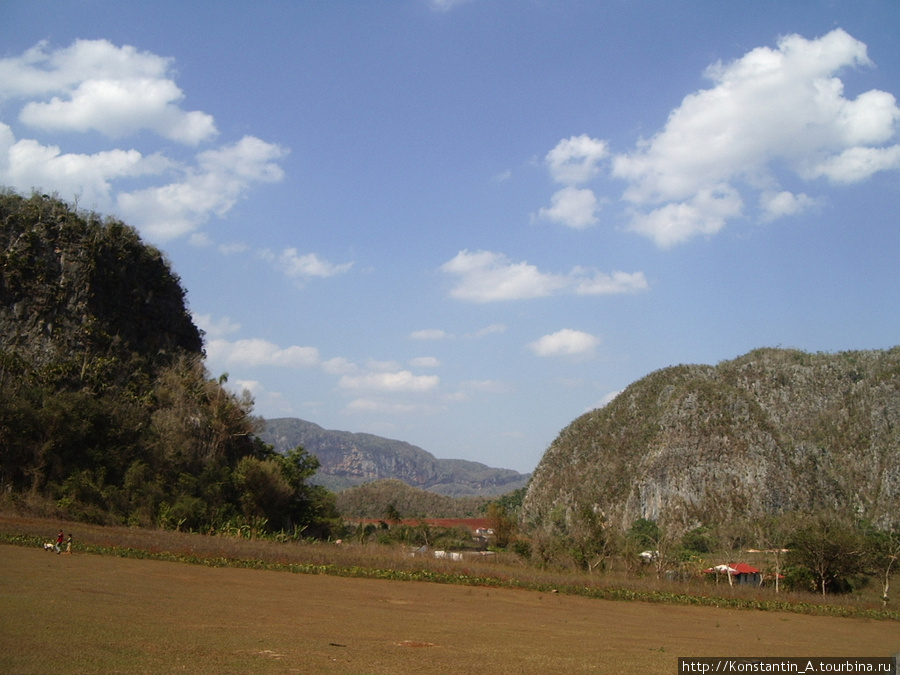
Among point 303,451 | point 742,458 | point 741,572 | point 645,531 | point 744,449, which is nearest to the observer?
point 741,572

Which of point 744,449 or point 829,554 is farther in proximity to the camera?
point 744,449

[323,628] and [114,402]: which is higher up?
[114,402]

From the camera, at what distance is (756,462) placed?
74062mm

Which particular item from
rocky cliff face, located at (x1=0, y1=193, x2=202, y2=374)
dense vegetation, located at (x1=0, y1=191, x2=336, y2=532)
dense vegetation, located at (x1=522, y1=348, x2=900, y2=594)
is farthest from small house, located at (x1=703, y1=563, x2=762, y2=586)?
rocky cliff face, located at (x1=0, y1=193, x2=202, y2=374)

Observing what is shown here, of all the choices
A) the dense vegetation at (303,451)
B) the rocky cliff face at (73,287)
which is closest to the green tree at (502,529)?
the dense vegetation at (303,451)

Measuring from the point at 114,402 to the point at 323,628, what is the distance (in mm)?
40659

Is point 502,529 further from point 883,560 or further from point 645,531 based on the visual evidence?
point 883,560

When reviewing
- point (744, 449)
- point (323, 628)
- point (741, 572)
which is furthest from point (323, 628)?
point (744, 449)

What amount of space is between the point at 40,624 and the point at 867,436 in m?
87.4

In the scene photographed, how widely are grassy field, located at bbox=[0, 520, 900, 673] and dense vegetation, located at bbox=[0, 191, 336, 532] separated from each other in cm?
1499

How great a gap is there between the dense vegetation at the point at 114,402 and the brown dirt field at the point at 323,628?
18353 mm

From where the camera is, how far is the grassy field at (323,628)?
11.1m

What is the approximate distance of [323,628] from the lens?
15500 mm

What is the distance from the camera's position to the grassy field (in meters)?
11.1
